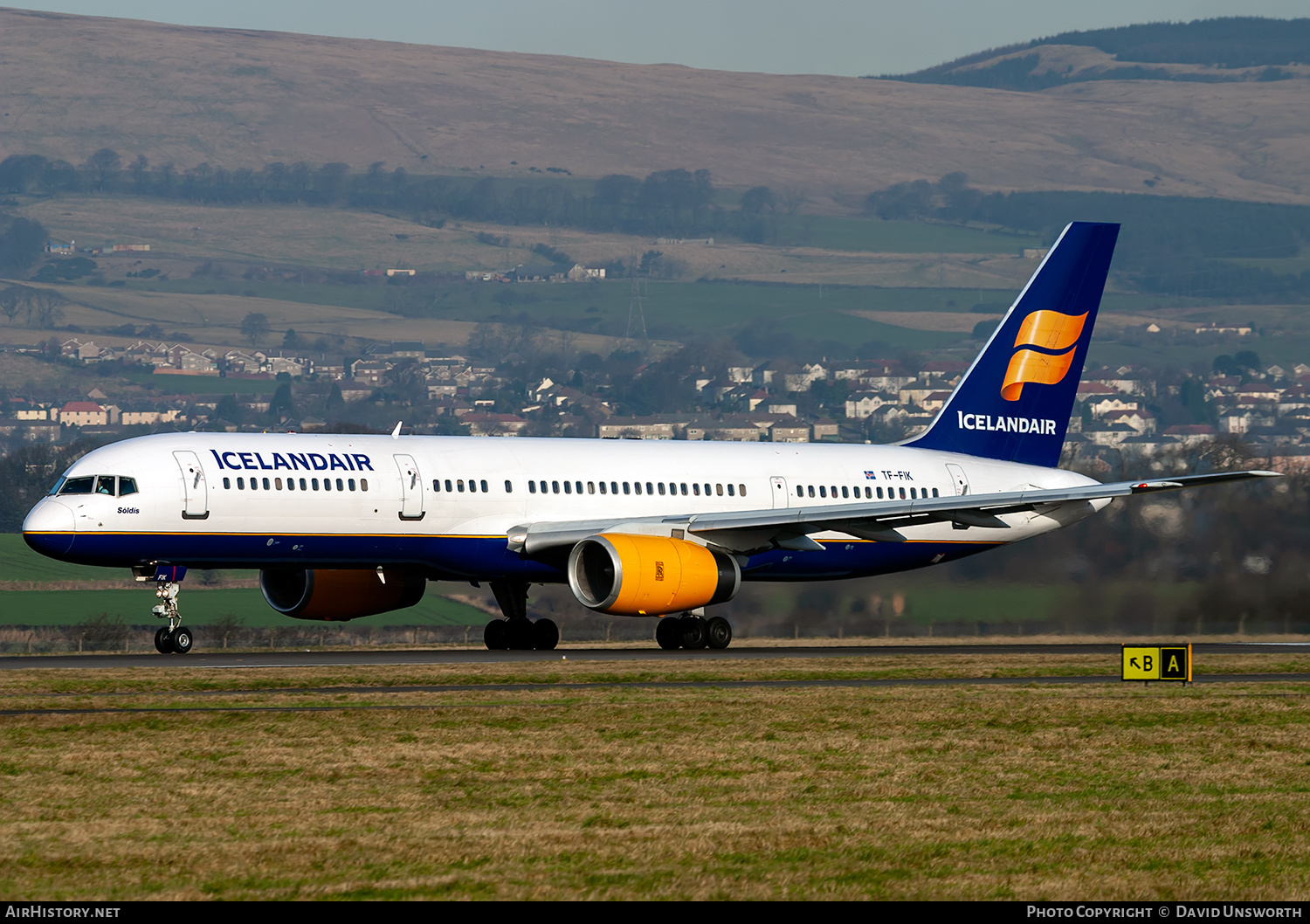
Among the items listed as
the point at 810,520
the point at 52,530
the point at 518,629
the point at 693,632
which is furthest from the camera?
the point at 518,629

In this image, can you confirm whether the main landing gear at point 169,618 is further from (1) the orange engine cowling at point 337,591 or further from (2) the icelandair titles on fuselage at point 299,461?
(1) the orange engine cowling at point 337,591

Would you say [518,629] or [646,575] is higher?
[646,575]

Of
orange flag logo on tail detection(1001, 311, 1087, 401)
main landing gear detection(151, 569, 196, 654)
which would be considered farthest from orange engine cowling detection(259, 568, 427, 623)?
orange flag logo on tail detection(1001, 311, 1087, 401)

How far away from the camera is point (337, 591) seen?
4434 cm

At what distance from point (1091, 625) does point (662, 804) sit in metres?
39.4

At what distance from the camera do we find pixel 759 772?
20.7 metres

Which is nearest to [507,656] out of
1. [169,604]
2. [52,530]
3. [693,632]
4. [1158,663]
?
[693,632]

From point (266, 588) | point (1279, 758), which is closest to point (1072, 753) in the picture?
point (1279, 758)

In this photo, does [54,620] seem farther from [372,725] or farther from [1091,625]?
[372,725]

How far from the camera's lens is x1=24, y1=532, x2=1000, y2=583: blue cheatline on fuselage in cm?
3847

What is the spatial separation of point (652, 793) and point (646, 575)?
20976 millimetres

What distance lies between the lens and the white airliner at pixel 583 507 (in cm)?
3919
